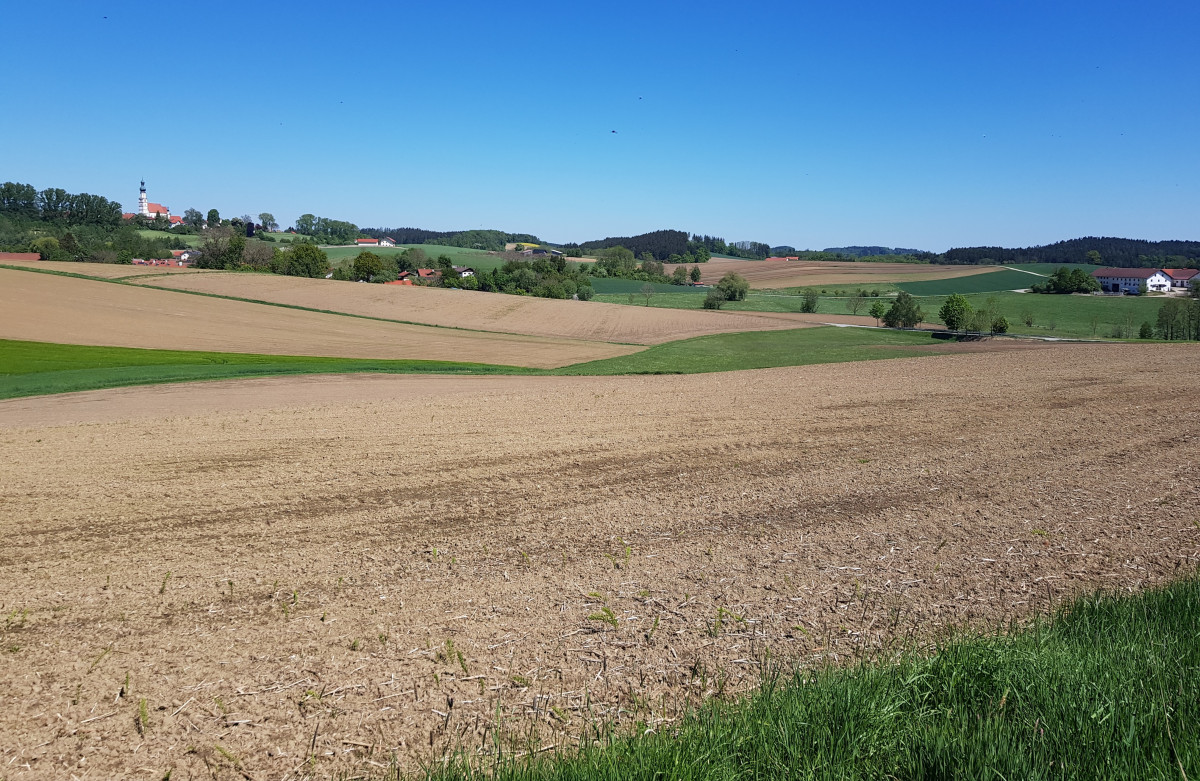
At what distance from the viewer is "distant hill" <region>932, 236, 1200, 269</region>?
16738 centimetres

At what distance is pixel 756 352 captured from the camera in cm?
4706

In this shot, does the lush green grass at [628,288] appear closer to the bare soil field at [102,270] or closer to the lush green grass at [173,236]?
the bare soil field at [102,270]

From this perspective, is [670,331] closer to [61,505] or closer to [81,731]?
[61,505]

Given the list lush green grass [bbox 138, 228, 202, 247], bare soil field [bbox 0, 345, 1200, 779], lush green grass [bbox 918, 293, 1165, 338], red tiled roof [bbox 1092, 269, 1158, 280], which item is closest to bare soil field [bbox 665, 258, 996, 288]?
red tiled roof [bbox 1092, 269, 1158, 280]

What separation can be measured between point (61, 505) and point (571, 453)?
8.62 meters

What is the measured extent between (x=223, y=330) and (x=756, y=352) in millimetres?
34953

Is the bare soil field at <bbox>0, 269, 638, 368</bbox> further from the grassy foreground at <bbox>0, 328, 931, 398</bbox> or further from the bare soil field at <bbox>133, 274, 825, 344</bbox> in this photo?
the bare soil field at <bbox>133, 274, 825, 344</bbox>

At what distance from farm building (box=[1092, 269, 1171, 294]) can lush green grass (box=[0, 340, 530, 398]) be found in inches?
4683

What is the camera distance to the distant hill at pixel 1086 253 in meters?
167

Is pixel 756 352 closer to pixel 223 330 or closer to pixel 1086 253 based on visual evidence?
pixel 223 330

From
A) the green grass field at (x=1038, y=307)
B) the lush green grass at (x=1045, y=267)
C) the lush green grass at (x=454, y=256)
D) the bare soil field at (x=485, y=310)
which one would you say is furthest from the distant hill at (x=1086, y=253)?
the bare soil field at (x=485, y=310)

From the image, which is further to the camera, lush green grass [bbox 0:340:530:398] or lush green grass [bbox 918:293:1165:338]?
lush green grass [bbox 918:293:1165:338]

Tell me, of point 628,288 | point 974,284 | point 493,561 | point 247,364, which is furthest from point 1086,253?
point 493,561

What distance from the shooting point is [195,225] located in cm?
18300
